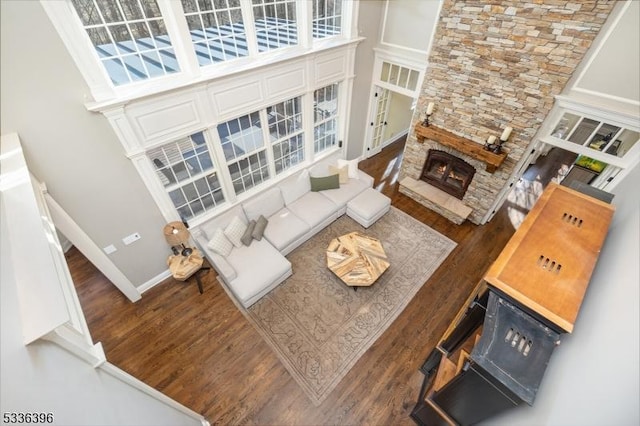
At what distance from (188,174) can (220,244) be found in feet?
4.09

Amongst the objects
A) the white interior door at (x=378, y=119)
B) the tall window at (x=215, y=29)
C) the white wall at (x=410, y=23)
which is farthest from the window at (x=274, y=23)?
the white interior door at (x=378, y=119)

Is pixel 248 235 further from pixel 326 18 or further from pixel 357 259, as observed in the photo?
pixel 326 18

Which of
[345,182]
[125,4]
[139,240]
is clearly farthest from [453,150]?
[139,240]

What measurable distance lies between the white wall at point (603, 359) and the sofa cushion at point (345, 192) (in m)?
4.11

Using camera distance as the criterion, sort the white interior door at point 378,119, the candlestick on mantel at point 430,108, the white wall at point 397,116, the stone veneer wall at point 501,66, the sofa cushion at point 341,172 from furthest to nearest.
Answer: the white wall at point 397,116 → the white interior door at point 378,119 → the sofa cushion at point 341,172 → the candlestick on mantel at point 430,108 → the stone veneer wall at point 501,66

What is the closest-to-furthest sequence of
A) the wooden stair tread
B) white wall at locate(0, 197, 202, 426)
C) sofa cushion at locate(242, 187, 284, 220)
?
white wall at locate(0, 197, 202, 426) → the wooden stair tread → sofa cushion at locate(242, 187, 284, 220)

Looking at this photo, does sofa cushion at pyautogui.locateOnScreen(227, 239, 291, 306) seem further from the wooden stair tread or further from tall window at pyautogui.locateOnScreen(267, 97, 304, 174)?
the wooden stair tread

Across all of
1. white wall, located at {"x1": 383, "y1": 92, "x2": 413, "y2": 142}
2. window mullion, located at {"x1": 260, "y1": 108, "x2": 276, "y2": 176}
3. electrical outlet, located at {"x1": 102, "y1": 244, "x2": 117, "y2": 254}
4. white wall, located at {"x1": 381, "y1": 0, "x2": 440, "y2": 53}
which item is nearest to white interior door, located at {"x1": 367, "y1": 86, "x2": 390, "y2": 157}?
white wall, located at {"x1": 383, "y1": 92, "x2": 413, "y2": 142}

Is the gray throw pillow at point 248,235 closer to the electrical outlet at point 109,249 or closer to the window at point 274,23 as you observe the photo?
the electrical outlet at point 109,249

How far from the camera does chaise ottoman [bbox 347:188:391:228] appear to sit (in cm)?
548

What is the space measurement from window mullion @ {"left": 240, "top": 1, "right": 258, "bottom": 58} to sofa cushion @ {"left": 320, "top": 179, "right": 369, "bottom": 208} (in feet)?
9.57

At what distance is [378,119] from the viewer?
277 inches

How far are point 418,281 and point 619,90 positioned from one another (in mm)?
3739

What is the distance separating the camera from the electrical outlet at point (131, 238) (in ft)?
12.7
